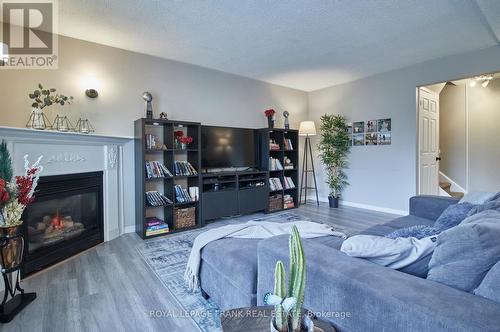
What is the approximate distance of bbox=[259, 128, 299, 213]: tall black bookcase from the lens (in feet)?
15.5

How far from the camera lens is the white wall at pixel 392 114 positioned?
3873mm

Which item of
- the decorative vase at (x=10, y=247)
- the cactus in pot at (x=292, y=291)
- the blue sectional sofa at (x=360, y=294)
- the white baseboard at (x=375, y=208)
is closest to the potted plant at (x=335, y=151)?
the white baseboard at (x=375, y=208)

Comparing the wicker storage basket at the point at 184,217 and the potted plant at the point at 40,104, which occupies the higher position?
the potted plant at the point at 40,104

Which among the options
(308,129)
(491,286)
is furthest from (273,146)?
(491,286)

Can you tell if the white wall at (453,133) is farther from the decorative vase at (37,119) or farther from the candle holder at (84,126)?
the decorative vase at (37,119)

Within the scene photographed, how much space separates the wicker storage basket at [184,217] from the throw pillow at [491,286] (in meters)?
3.32

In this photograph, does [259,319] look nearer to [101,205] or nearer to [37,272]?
[37,272]

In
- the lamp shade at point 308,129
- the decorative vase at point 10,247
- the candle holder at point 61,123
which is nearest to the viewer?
the decorative vase at point 10,247

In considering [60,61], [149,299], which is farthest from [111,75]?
[149,299]

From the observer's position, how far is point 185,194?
12.4ft

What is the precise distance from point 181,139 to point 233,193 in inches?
47.8

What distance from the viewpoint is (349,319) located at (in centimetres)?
98

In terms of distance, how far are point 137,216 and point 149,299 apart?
1.81 m
